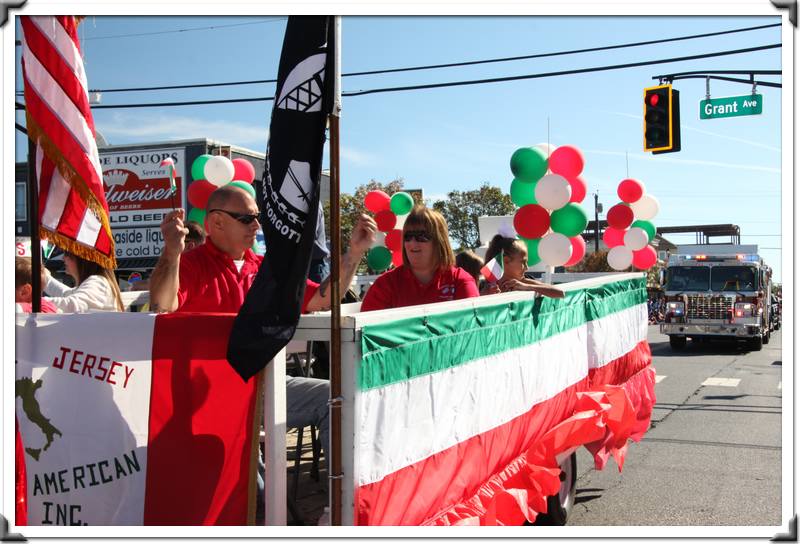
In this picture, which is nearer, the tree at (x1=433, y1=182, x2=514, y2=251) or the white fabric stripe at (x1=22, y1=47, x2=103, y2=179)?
the white fabric stripe at (x1=22, y1=47, x2=103, y2=179)

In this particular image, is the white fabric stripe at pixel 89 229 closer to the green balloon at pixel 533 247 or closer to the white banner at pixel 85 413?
the white banner at pixel 85 413

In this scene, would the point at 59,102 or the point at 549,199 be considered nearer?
the point at 59,102

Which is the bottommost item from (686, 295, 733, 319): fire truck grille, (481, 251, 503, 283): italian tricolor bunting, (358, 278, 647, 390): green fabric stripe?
(686, 295, 733, 319): fire truck grille

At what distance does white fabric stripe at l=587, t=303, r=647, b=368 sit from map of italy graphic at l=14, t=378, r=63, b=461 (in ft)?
12.9

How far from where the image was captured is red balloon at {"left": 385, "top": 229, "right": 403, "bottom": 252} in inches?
378

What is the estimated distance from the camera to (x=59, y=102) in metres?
3.30

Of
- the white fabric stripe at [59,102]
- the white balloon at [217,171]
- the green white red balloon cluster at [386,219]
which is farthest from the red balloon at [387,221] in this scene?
the white fabric stripe at [59,102]

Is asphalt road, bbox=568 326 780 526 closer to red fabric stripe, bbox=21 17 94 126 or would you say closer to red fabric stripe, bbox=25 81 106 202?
red fabric stripe, bbox=25 81 106 202

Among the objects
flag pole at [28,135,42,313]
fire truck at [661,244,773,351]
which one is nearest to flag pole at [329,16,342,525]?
flag pole at [28,135,42,313]

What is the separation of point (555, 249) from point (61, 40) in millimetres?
5591

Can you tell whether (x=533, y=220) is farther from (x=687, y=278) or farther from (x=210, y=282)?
(x=687, y=278)

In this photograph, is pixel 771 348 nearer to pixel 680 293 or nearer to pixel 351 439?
pixel 680 293

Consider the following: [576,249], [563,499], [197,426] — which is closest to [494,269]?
[563,499]
